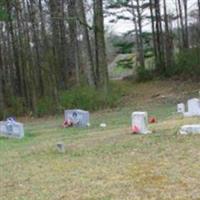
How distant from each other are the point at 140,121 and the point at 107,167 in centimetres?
281

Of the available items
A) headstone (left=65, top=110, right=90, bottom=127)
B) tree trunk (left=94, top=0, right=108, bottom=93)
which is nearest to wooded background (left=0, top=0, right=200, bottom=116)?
tree trunk (left=94, top=0, right=108, bottom=93)

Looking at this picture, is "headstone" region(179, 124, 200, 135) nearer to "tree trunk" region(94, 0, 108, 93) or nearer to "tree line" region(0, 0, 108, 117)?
"tree line" region(0, 0, 108, 117)

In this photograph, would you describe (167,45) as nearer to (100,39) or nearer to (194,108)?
(100,39)

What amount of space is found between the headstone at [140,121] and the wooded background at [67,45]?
37.0 feet

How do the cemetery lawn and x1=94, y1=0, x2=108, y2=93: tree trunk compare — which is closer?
the cemetery lawn

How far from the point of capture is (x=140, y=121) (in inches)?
388

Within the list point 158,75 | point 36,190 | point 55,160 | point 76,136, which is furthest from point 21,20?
point 36,190

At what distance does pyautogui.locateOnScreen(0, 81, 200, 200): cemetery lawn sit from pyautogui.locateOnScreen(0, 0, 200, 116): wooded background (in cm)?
1176

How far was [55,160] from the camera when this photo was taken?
8.05 meters

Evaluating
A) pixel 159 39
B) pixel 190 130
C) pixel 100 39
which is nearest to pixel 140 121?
pixel 190 130

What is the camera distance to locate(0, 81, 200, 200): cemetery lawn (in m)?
5.89

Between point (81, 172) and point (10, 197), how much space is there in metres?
1.16

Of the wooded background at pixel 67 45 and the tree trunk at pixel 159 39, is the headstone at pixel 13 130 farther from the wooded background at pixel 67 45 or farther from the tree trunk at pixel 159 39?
the tree trunk at pixel 159 39

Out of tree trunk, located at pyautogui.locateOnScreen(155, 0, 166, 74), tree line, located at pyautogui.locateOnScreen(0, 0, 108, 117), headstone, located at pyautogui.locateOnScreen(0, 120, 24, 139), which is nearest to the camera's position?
headstone, located at pyautogui.locateOnScreen(0, 120, 24, 139)
